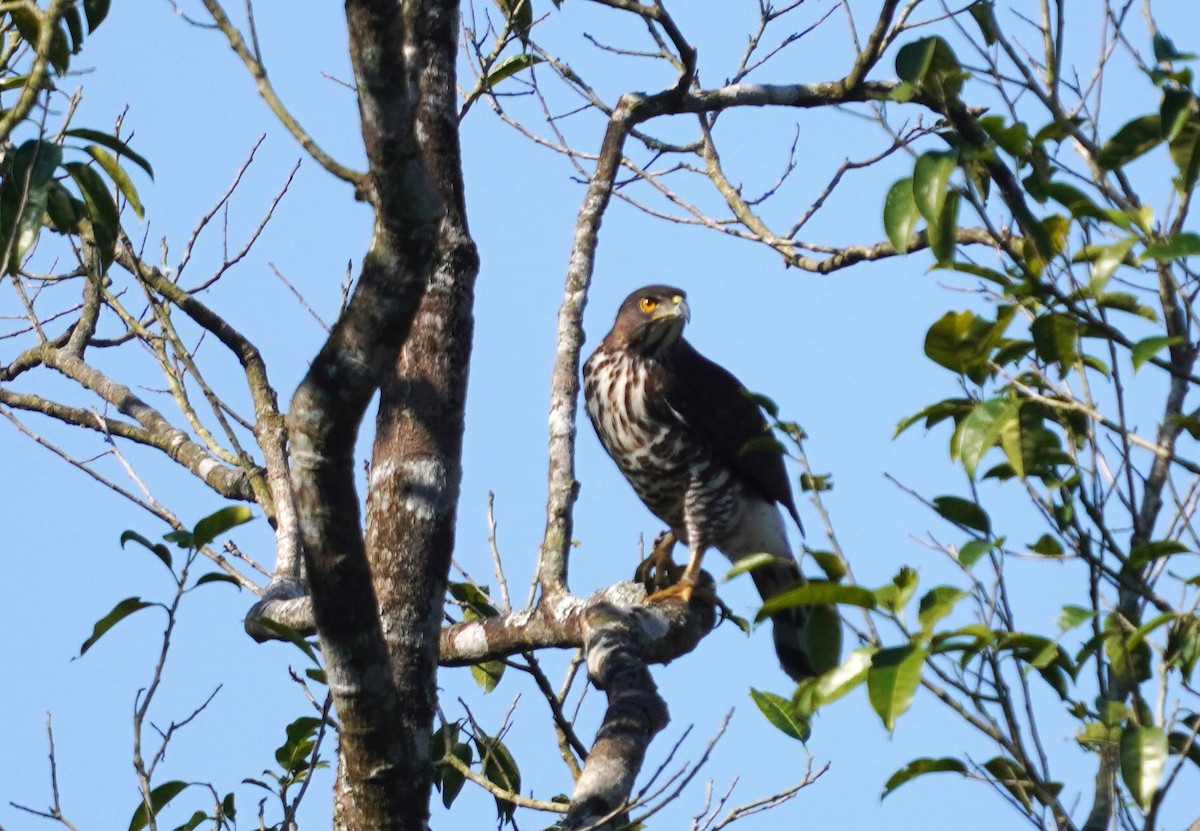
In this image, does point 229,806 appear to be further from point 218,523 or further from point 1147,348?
point 1147,348

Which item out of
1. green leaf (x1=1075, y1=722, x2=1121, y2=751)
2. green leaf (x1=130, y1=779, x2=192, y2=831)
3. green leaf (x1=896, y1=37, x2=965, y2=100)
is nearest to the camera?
green leaf (x1=1075, y1=722, x2=1121, y2=751)

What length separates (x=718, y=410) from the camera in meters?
5.20

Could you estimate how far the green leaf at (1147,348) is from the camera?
6.68 feet

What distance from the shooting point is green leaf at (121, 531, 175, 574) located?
100 inches

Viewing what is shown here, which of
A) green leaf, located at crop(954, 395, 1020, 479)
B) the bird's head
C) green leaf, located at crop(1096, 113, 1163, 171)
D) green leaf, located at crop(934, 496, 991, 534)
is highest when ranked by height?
the bird's head

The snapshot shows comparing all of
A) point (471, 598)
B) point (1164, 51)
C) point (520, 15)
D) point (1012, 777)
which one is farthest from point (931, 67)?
point (520, 15)

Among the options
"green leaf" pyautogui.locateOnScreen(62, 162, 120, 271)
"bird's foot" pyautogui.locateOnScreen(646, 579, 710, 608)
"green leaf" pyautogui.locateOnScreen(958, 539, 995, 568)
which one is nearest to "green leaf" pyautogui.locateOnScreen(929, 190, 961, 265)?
"green leaf" pyautogui.locateOnScreen(958, 539, 995, 568)

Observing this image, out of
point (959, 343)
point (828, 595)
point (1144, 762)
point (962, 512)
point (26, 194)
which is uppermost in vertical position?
point (26, 194)

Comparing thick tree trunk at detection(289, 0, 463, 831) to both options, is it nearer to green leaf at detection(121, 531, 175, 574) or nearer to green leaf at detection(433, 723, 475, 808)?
green leaf at detection(121, 531, 175, 574)

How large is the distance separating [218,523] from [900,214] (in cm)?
128

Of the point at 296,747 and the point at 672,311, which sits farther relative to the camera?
the point at 672,311

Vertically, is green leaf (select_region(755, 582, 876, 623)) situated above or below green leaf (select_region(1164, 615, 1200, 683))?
above

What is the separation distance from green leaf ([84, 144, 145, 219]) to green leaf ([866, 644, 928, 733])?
172 centimetres

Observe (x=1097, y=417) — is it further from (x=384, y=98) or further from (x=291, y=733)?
(x=291, y=733)
